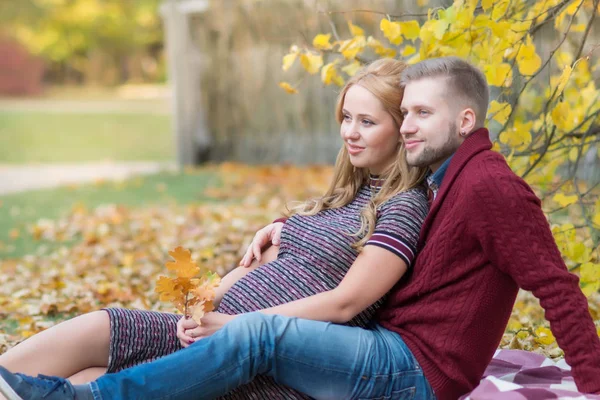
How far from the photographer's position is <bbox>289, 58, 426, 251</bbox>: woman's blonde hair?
2.56 meters

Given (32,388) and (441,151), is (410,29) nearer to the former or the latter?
(441,151)

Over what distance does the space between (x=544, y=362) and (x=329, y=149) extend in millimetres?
7111

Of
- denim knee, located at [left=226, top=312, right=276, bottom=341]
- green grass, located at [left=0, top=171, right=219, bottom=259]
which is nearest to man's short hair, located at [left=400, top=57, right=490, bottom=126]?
denim knee, located at [left=226, top=312, right=276, bottom=341]

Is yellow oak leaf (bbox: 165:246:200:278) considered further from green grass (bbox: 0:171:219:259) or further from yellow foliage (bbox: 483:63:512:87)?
green grass (bbox: 0:171:219:259)

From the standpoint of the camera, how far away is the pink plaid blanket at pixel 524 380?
2221mm

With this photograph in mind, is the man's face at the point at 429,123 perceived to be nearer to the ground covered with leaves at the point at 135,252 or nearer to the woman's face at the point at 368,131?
the woman's face at the point at 368,131

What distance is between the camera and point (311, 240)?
259 cm

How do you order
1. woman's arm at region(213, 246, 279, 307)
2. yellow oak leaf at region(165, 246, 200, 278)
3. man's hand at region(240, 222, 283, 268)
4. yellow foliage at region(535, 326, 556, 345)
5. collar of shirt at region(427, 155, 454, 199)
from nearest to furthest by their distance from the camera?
yellow oak leaf at region(165, 246, 200, 278), collar of shirt at region(427, 155, 454, 199), woman's arm at region(213, 246, 279, 307), man's hand at region(240, 222, 283, 268), yellow foliage at region(535, 326, 556, 345)

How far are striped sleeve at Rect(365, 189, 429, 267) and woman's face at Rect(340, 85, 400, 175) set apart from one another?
0.18 m

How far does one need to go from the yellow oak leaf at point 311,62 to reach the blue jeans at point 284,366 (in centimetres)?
128

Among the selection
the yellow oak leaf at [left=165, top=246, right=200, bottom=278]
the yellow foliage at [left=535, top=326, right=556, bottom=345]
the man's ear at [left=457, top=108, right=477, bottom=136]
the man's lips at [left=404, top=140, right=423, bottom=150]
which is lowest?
the yellow foliage at [left=535, top=326, right=556, bottom=345]

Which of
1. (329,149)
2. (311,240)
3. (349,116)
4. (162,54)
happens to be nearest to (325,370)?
(311,240)

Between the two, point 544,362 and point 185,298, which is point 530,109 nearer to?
point 544,362

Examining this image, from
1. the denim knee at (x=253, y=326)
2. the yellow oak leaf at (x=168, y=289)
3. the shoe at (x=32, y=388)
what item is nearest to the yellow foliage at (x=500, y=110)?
the denim knee at (x=253, y=326)
